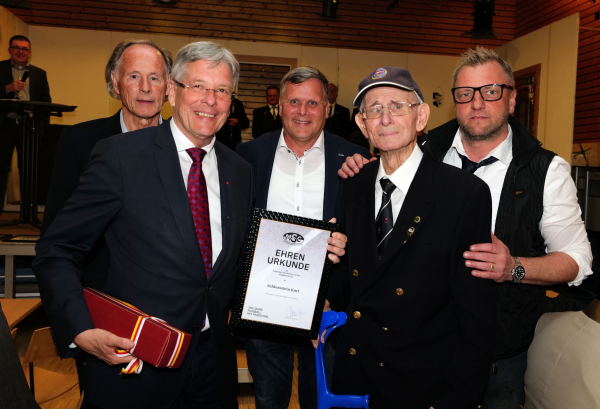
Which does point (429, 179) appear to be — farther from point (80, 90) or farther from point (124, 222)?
point (80, 90)

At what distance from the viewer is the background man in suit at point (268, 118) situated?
340 inches

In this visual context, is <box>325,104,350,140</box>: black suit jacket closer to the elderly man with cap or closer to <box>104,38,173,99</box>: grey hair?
<box>104,38,173,99</box>: grey hair

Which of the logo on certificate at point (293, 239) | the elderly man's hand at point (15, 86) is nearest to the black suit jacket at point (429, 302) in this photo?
the logo on certificate at point (293, 239)

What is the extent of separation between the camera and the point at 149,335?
4.47ft

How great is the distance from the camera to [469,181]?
1.54 metres

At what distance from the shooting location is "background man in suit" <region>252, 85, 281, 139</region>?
8.62 m

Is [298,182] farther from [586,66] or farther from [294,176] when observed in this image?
[586,66]

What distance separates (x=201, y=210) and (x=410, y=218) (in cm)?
76

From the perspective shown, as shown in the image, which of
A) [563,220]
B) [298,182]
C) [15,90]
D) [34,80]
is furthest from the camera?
[34,80]

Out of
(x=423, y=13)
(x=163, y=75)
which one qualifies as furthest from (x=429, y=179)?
(x=423, y=13)

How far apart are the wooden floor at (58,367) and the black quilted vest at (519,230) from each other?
2.10 metres

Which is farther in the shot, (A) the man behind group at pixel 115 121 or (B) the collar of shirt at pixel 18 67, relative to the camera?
(B) the collar of shirt at pixel 18 67

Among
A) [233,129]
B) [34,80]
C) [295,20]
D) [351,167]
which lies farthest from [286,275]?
[295,20]

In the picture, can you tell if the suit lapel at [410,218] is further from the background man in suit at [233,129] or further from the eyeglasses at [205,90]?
the background man in suit at [233,129]
